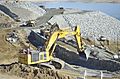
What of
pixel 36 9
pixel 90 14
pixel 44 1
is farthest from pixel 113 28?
pixel 44 1

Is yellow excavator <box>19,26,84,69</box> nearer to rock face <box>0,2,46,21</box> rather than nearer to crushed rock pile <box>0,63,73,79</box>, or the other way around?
crushed rock pile <box>0,63,73,79</box>

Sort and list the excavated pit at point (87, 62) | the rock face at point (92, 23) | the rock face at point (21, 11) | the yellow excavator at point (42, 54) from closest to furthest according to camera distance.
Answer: the yellow excavator at point (42, 54)
the excavated pit at point (87, 62)
the rock face at point (92, 23)
the rock face at point (21, 11)

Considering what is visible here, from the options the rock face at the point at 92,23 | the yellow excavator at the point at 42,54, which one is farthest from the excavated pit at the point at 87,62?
the rock face at the point at 92,23

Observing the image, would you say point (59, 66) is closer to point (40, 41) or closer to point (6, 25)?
point (40, 41)

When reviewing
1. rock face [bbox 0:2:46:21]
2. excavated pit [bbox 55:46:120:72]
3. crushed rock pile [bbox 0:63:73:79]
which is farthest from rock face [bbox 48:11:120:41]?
crushed rock pile [bbox 0:63:73:79]

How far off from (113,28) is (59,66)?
19.0 metres

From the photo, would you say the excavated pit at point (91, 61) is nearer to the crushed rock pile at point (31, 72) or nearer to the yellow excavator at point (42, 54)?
the yellow excavator at point (42, 54)

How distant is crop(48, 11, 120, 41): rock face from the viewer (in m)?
43.4

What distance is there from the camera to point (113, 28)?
45875 mm

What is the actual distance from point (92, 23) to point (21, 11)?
42.2 ft

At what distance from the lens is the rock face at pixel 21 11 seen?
53.6m

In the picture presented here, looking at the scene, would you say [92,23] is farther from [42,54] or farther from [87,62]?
[42,54]

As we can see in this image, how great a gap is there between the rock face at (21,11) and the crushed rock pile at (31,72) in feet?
87.5

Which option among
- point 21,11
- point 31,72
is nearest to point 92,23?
point 21,11
